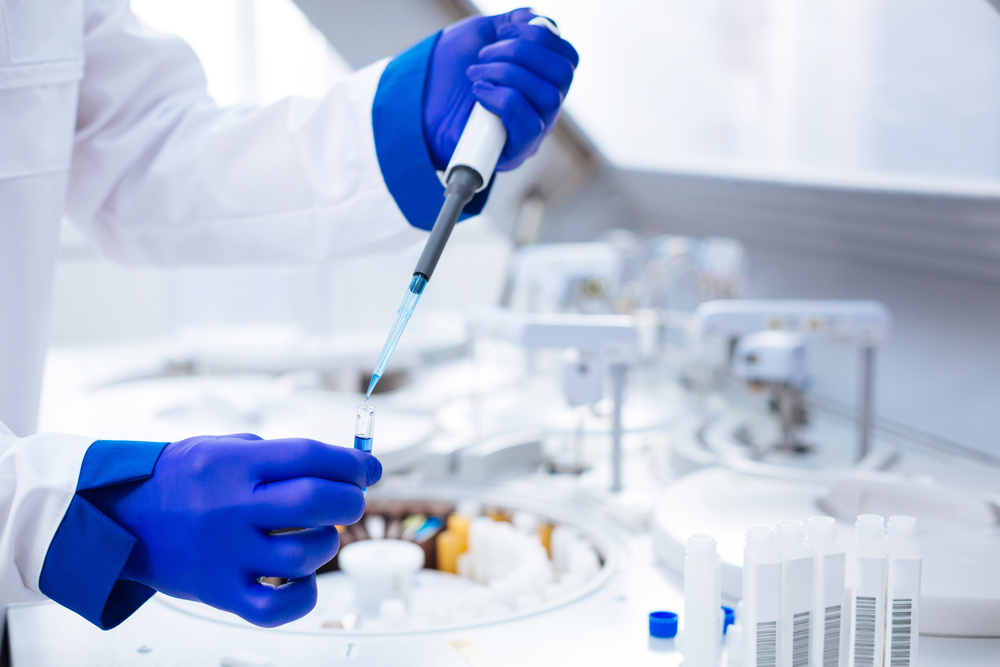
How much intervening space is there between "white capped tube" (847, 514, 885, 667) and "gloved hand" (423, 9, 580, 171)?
1.62 feet

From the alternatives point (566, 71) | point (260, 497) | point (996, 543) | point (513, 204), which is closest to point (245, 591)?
point (260, 497)

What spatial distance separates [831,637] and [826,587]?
0.05 meters

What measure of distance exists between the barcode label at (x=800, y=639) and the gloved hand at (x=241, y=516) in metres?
0.36

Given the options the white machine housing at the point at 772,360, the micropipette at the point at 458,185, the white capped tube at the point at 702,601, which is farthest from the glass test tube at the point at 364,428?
the white machine housing at the point at 772,360

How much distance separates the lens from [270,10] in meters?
2.90

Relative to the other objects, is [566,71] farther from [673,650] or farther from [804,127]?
[804,127]

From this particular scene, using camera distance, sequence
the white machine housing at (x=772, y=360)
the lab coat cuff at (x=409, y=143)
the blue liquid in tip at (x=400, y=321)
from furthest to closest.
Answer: the white machine housing at (x=772, y=360), the lab coat cuff at (x=409, y=143), the blue liquid in tip at (x=400, y=321)

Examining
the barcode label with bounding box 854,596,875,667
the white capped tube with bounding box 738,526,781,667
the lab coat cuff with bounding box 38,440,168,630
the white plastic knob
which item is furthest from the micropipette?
the barcode label with bounding box 854,596,875,667

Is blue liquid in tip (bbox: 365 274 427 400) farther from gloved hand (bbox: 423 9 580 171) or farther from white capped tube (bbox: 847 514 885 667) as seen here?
white capped tube (bbox: 847 514 885 667)

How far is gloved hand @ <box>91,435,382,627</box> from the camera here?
2.04 feet

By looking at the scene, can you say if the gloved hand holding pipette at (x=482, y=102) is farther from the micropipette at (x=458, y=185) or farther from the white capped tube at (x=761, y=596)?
the white capped tube at (x=761, y=596)

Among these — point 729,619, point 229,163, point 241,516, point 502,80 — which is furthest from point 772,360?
point 241,516

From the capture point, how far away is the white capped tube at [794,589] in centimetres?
67

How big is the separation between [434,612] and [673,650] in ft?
0.98
